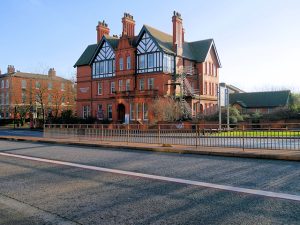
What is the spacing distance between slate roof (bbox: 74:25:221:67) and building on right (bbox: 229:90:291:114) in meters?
12.7

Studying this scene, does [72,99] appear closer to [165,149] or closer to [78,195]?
[165,149]

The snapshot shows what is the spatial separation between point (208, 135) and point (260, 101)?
45031 millimetres

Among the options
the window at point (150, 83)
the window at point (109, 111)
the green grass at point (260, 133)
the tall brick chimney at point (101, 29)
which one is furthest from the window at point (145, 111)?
the green grass at point (260, 133)

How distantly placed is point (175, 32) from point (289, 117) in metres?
19.2

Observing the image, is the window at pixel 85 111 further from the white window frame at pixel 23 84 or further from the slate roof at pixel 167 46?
the white window frame at pixel 23 84

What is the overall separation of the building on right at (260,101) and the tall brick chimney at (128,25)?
2300 cm

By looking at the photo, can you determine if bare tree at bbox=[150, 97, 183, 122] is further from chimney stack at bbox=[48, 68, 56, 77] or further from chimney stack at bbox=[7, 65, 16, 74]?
chimney stack at bbox=[7, 65, 16, 74]

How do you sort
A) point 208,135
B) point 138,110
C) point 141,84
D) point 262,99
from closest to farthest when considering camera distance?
point 208,135 → point 138,110 → point 141,84 → point 262,99

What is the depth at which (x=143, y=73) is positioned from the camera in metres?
Result: 43.9

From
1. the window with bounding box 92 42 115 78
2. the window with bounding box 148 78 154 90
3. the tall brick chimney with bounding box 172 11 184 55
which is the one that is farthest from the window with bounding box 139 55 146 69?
the window with bounding box 92 42 115 78

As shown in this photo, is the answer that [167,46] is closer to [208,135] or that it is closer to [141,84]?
[141,84]

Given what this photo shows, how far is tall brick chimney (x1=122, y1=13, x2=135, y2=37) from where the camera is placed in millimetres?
45688

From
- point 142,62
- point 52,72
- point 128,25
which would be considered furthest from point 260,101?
point 52,72

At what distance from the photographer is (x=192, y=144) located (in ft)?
51.8
